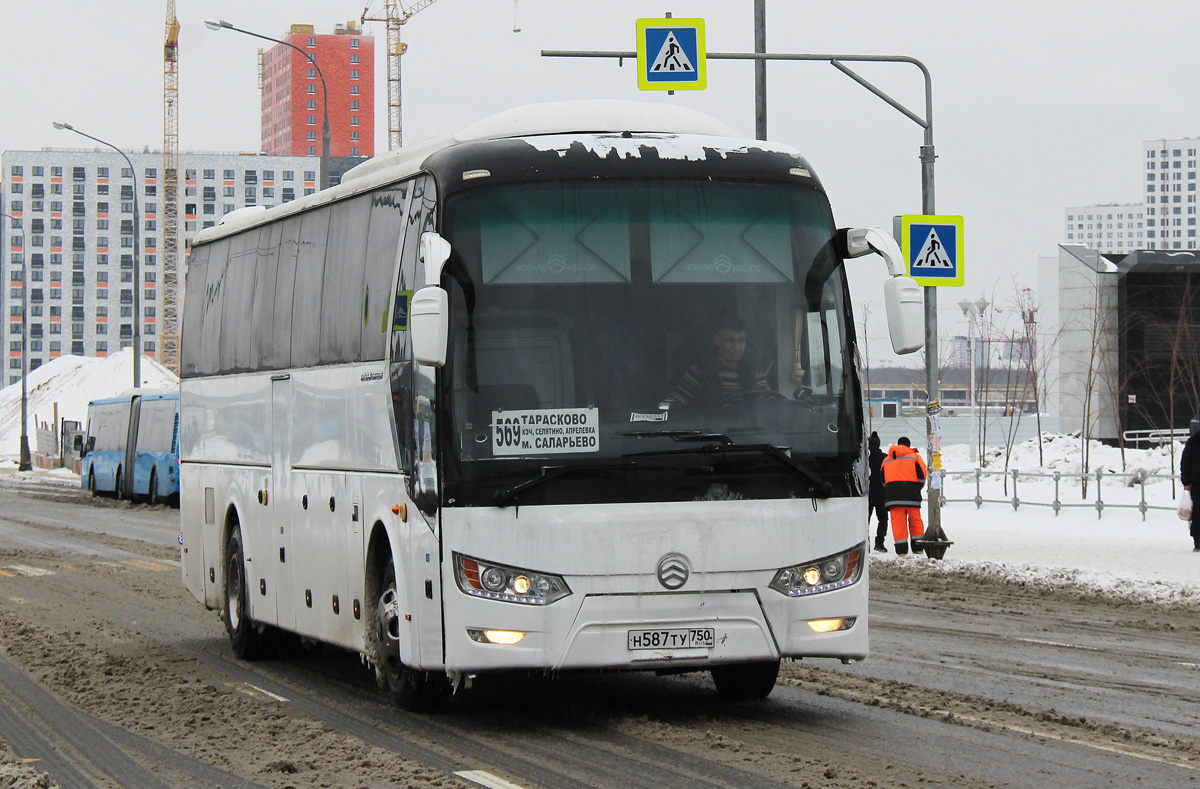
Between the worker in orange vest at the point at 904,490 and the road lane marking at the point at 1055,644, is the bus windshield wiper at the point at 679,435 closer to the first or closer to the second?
the road lane marking at the point at 1055,644

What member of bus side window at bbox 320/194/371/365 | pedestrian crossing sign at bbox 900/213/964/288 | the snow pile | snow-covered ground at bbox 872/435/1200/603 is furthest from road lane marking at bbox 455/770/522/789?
the snow pile

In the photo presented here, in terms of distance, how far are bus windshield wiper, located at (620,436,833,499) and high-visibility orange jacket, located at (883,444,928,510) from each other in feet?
42.9

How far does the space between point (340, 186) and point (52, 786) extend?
4700 millimetres

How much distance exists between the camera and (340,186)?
35.9 ft

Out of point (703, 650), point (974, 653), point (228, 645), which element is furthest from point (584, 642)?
point (228, 645)

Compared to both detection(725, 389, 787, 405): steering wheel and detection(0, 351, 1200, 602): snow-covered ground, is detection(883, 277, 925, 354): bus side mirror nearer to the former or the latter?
detection(725, 389, 787, 405): steering wheel

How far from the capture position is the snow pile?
10469cm

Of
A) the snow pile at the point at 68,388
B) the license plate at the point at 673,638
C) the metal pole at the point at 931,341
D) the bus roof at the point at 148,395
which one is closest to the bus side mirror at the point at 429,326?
the license plate at the point at 673,638

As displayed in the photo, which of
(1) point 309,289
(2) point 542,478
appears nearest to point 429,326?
(2) point 542,478

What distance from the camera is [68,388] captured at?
110750 mm

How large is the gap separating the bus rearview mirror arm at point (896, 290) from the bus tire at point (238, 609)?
5.67 metres

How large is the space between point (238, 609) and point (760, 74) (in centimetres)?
1449

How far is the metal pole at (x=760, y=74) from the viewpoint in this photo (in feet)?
81.3

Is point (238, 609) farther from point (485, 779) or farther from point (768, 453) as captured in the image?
point (485, 779)
